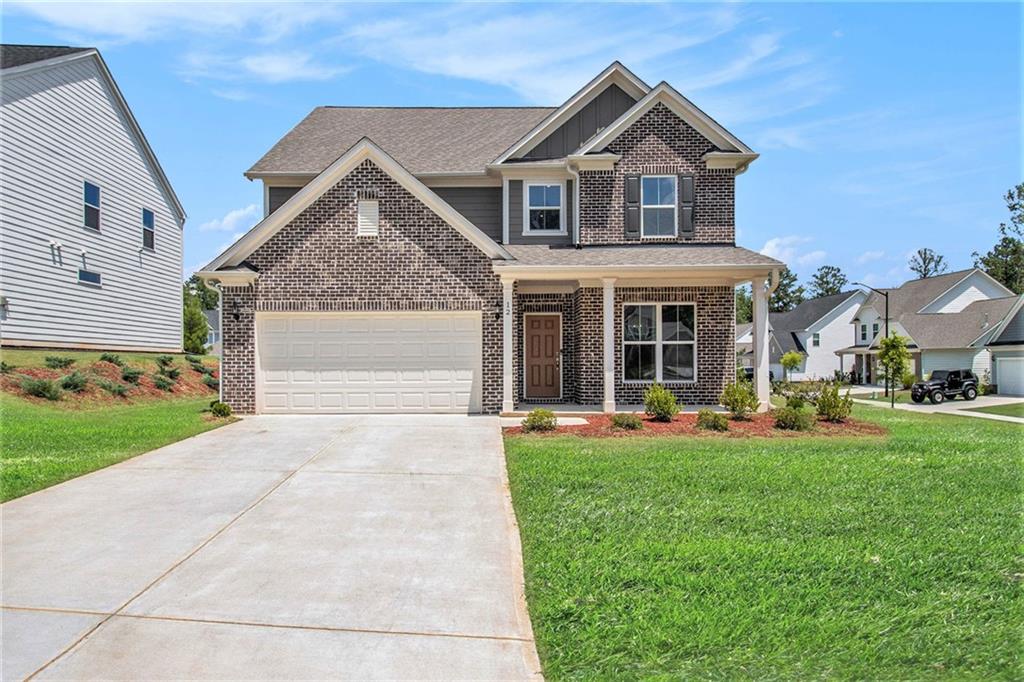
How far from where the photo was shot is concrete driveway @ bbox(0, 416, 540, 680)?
13.1 feet

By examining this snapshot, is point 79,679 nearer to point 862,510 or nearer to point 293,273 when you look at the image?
point 862,510

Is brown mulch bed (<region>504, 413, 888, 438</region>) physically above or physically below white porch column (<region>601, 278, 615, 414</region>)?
below

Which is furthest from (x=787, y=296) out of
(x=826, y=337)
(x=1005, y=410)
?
(x=1005, y=410)

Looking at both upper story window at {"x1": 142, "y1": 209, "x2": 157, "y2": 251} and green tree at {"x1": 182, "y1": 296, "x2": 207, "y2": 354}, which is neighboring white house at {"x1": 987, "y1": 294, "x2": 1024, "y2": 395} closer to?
upper story window at {"x1": 142, "y1": 209, "x2": 157, "y2": 251}

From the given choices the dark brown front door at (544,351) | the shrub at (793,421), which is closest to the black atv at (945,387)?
the dark brown front door at (544,351)

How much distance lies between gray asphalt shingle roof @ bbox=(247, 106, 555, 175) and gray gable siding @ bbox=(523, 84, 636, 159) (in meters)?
1.71

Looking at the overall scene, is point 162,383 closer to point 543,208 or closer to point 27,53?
point 27,53

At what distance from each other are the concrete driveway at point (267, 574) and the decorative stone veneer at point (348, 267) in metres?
6.03

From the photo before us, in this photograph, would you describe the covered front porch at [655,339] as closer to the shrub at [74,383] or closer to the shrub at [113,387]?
the shrub at [113,387]

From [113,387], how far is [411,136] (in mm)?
10397

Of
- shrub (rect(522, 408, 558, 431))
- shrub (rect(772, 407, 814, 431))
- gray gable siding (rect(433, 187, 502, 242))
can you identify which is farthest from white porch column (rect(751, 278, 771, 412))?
gray gable siding (rect(433, 187, 502, 242))

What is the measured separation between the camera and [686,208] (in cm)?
1661

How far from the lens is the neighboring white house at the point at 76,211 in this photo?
17750mm

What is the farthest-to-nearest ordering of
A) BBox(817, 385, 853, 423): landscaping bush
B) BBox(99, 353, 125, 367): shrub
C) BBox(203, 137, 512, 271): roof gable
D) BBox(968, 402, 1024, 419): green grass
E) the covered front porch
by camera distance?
BBox(968, 402, 1024, 419): green grass → BBox(99, 353, 125, 367): shrub → the covered front porch → BBox(203, 137, 512, 271): roof gable → BBox(817, 385, 853, 423): landscaping bush
